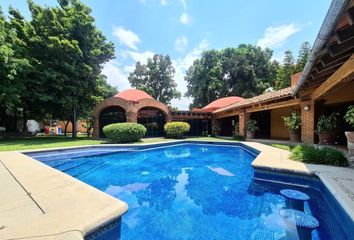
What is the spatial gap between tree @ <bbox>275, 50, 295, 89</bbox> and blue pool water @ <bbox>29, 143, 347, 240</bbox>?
23014 mm

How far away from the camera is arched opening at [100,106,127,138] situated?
21719mm

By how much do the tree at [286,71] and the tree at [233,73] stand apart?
3.61m

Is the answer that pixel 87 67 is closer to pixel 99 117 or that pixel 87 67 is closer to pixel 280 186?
pixel 99 117

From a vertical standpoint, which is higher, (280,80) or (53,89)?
(280,80)

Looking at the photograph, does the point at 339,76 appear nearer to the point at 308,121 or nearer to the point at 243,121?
the point at 308,121

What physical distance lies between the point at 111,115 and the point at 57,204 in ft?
62.9

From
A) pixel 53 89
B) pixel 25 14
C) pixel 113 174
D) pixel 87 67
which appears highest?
pixel 25 14

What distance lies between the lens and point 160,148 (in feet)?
52.2

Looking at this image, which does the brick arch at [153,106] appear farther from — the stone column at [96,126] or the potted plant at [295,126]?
the potted plant at [295,126]

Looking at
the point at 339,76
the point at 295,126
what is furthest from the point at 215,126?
the point at 339,76

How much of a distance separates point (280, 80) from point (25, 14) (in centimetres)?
3071

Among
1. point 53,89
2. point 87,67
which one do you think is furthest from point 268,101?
point 53,89

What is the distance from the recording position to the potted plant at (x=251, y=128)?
16906mm

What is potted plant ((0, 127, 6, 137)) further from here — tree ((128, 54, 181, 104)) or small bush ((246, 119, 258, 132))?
tree ((128, 54, 181, 104))
